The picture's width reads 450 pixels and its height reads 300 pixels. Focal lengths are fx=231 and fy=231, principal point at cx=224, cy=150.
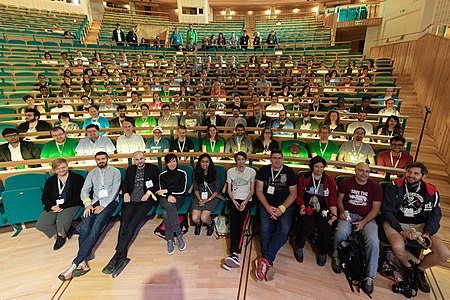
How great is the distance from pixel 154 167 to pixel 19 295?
140cm

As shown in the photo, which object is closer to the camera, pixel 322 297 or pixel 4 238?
pixel 322 297

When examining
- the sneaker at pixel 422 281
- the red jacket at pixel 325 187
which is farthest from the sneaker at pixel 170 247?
the sneaker at pixel 422 281

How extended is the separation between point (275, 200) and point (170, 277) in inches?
45.1

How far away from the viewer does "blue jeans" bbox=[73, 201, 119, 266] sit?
195 centimetres

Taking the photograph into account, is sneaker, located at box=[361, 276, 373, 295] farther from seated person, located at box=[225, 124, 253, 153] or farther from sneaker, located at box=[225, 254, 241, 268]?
seated person, located at box=[225, 124, 253, 153]

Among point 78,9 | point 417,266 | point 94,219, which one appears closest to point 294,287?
point 417,266

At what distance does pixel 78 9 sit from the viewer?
11.6 m

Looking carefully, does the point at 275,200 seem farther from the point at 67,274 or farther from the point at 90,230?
the point at 67,274

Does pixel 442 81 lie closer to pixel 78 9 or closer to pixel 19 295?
pixel 19 295

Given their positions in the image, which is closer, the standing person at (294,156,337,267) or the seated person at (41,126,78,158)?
the standing person at (294,156,337,267)

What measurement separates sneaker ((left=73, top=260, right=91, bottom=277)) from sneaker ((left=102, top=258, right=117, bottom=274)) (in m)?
0.15

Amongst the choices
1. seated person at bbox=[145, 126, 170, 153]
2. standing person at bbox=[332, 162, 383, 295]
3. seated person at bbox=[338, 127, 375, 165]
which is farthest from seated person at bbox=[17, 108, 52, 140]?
seated person at bbox=[338, 127, 375, 165]

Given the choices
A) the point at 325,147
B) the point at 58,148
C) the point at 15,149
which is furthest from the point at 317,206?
the point at 15,149

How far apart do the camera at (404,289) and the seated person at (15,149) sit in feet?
12.8
